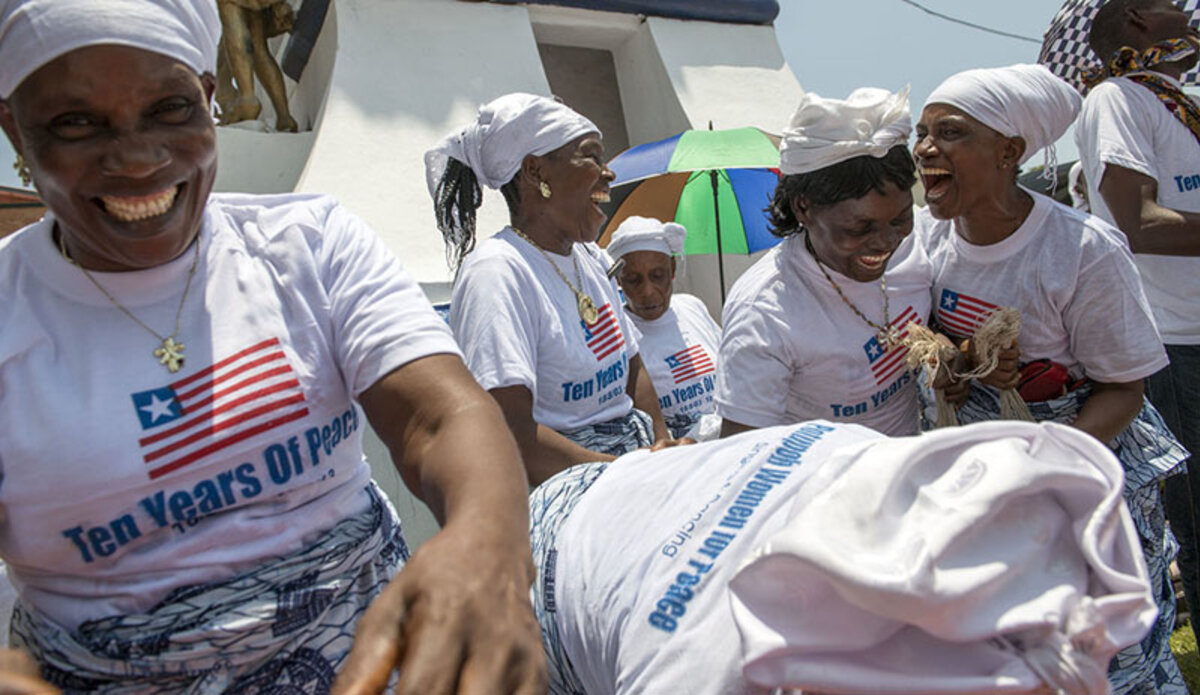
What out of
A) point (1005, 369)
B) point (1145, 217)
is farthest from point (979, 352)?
point (1145, 217)

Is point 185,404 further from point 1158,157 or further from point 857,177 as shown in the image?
point 1158,157

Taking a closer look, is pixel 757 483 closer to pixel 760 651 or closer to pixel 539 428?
pixel 760 651

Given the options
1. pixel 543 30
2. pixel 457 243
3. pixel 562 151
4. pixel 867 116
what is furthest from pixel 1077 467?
pixel 543 30

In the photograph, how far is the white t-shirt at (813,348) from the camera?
2.50 metres

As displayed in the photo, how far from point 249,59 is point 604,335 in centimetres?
758

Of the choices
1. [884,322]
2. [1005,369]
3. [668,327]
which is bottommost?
[668,327]

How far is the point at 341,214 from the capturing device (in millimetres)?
1665

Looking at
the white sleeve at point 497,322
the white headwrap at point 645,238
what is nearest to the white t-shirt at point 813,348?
the white sleeve at point 497,322

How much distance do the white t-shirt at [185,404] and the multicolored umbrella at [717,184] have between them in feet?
16.0

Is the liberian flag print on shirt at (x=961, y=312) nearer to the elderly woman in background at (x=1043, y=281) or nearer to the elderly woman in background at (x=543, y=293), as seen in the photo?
the elderly woman in background at (x=1043, y=281)

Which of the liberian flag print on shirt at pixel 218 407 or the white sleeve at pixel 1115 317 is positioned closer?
the liberian flag print on shirt at pixel 218 407

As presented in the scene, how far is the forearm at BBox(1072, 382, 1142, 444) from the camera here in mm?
2373

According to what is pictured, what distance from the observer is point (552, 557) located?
60.1 inches

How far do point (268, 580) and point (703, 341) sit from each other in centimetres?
318
